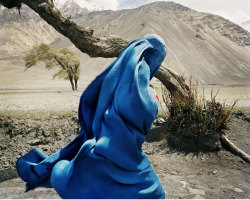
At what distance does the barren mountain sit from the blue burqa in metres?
45.8

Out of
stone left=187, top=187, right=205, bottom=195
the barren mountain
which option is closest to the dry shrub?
stone left=187, top=187, right=205, bottom=195

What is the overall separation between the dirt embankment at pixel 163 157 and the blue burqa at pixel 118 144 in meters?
1.95

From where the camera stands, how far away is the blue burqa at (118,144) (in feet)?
5.65

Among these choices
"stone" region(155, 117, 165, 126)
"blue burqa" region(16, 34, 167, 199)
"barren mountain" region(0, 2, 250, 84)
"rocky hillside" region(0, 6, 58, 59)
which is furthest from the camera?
"rocky hillside" region(0, 6, 58, 59)

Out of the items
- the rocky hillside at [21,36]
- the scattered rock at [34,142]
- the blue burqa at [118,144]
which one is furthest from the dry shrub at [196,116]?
the rocky hillside at [21,36]

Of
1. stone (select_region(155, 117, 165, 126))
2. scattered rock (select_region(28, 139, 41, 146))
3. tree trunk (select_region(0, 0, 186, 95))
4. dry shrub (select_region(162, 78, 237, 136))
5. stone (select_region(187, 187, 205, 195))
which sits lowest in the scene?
scattered rock (select_region(28, 139, 41, 146))

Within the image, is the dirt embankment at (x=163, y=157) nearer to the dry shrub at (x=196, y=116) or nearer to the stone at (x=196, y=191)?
the stone at (x=196, y=191)

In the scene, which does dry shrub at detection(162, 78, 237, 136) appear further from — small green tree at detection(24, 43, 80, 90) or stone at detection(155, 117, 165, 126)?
small green tree at detection(24, 43, 80, 90)

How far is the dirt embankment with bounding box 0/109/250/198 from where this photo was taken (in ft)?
12.4

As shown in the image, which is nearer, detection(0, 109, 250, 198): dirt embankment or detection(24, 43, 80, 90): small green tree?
detection(0, 109, 250, 198): dirt embankment

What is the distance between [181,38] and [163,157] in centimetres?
6711

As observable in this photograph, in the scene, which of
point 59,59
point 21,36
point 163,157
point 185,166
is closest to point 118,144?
point 185,166

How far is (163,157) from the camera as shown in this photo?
507cm

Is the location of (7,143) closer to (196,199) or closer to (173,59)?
(196,199)
